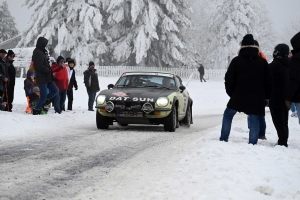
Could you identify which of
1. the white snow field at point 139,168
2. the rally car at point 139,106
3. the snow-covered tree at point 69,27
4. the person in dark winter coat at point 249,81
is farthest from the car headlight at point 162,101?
the snow-covered tree at point 69,27

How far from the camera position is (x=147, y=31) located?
45.5m

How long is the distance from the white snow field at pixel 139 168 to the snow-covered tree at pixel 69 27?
34.9 metres

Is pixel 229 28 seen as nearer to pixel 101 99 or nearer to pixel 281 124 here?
pixel 101 99

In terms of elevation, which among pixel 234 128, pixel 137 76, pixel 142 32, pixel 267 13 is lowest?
pixel 234 128

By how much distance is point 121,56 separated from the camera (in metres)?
48.6

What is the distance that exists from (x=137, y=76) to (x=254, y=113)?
5.88m

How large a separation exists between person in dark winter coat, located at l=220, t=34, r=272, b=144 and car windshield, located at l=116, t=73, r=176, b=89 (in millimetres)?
5121

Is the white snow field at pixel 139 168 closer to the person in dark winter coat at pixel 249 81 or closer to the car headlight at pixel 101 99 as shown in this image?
the person in dark winter coat at pixel 249 81

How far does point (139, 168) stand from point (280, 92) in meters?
3.63

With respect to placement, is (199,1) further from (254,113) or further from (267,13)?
(254,113)

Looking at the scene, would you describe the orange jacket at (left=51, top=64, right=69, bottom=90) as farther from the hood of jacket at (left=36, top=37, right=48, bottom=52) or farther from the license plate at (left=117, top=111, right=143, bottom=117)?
the license plate at (left=117, top=111, right=143, bottom=117)

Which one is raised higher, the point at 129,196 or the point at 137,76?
the point at 137,76

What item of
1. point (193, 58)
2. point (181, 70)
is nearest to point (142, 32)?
point (181, 70)

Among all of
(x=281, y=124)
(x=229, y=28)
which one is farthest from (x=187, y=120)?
(x=229, y=28)
